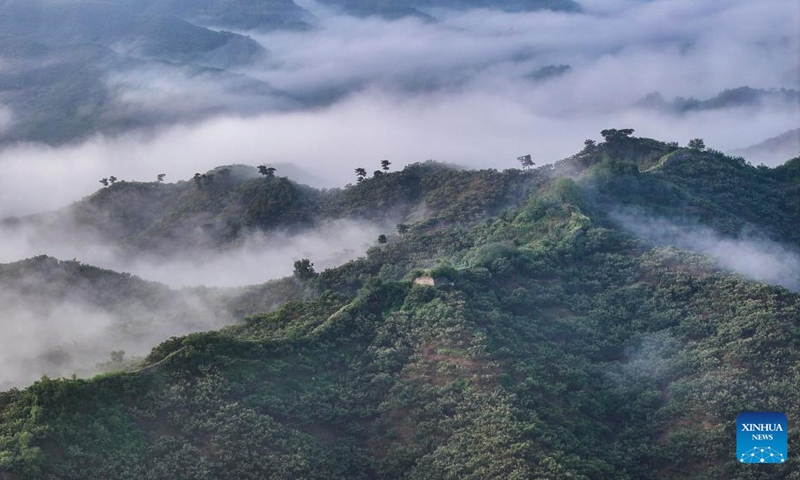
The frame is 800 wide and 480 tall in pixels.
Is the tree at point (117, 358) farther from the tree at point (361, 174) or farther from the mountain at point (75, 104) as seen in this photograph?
the mountain at point (75, 104)

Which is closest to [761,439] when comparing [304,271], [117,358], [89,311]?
[117,358]

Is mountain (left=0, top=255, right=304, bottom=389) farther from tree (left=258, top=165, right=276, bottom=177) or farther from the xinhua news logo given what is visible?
the xinhua news logo

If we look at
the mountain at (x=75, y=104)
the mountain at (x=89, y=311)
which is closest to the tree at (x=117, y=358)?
the mountain at (x=89, y=311)

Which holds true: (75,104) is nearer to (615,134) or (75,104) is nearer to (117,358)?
(615,134)

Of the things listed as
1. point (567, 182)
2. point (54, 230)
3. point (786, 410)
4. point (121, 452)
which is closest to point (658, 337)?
point (786, 410)

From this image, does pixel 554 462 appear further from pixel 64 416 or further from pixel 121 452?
pixel 64 416

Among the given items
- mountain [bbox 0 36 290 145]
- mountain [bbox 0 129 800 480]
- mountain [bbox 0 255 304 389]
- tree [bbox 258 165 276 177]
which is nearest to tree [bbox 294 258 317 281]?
mountain [bbox 0 129 800 480]

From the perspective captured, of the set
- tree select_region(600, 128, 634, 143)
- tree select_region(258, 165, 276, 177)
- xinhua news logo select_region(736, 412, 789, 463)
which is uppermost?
tree select_region(258, 165, 276, 177)
